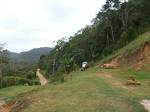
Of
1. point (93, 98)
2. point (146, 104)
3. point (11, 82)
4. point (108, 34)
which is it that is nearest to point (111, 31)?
point (108, 34)

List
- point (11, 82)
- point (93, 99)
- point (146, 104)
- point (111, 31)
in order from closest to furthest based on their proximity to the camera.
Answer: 1. point (146, 104)
2. point (93, 99)
3. point (11, 82)
4. point (111, 31)

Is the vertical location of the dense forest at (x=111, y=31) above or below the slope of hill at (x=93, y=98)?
above

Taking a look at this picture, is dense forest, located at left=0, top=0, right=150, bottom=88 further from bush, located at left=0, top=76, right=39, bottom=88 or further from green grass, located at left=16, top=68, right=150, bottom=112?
green grass, located at left=16, top=68, right=150, bottom=112

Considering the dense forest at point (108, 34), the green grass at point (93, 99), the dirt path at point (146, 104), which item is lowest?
the dirt path at point (146, 104)

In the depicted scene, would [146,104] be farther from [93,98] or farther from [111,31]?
[111,31]

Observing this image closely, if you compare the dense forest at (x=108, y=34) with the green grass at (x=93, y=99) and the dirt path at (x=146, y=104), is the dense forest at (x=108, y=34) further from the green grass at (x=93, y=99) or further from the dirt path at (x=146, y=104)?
the dirt path at (x=146, y=104)

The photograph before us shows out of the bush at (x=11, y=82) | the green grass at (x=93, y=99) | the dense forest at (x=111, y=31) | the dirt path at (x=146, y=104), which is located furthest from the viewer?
the bush at (x=11, y=82)

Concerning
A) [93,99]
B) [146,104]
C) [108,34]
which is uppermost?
[108,34]

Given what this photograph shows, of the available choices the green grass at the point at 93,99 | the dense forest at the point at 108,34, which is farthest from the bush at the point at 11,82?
the green grass at the point at 93,99

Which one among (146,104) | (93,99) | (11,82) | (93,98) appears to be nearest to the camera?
(146,104)

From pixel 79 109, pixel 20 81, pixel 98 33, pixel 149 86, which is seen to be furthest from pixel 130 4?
pixel 79 109

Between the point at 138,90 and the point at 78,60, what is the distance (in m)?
46.1

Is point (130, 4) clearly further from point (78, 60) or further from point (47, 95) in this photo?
point (47, 95)

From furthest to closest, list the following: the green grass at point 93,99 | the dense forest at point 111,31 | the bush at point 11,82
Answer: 1. the bush at point 11,82
2. the dense forest at point 111,31
3. the green grass at point 93,99
